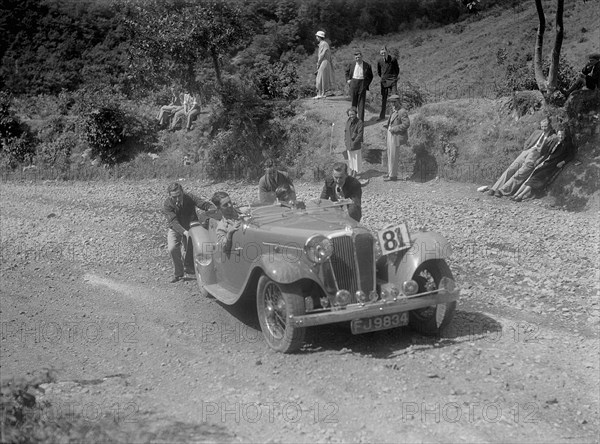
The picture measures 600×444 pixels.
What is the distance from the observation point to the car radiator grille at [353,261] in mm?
7809

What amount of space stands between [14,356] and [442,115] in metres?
11.2

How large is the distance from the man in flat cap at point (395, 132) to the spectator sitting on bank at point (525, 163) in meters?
2.20

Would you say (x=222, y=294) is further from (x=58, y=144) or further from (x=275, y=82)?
(x=58, y=144)

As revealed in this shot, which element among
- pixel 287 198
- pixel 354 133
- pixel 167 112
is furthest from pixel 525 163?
pixel 167 112

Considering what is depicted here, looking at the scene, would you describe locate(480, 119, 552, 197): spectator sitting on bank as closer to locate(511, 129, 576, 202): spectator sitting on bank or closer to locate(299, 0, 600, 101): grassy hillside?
locate(511, 129, 576, 202): spectator sitting on bank

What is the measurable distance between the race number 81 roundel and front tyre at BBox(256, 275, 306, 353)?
43.9 inches

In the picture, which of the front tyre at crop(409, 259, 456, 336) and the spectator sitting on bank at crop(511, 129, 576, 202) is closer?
the front tyre at crop(409, 259, 456, 336)

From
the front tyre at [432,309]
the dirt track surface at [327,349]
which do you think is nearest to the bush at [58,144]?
the dirt track surface at [327,349]

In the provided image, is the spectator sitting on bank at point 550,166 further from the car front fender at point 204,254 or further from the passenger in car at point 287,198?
the car front fender at point 204,254

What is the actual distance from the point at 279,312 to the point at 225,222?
1989 millimetres

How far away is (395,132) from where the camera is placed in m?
15.1

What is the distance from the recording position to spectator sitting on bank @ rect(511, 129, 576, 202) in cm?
1390

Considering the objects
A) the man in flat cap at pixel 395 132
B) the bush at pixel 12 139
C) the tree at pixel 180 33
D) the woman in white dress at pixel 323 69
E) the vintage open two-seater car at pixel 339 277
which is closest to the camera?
the vintage open two-seater car at pixel 339 277

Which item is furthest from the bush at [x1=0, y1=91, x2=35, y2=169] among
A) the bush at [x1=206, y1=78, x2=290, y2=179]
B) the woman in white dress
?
the woman in white dress
